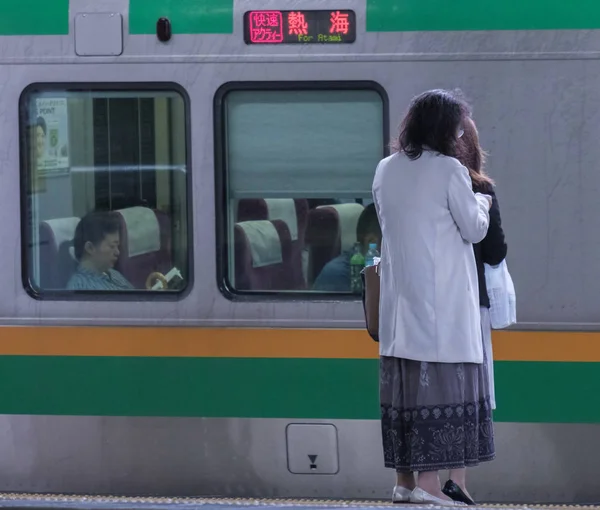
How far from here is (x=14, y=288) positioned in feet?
16.5

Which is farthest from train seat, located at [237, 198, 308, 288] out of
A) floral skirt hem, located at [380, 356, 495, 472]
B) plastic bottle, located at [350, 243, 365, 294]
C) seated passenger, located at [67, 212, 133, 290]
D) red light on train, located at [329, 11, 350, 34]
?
floral skirt hem, located at [380, 356, 495, 472]

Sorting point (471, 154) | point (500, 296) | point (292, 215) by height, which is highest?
point (471, 154)

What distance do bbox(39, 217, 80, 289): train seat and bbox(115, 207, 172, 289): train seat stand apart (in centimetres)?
24

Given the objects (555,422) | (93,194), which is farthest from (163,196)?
(555,422)

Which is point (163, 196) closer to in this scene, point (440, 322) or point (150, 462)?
point (150, 462)

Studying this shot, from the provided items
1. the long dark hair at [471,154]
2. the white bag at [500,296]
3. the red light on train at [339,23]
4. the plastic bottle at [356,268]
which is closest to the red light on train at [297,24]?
the red light on train at [339,23]

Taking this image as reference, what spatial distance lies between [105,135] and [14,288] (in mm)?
828

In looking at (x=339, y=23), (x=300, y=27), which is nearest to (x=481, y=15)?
(x=339, y=23)

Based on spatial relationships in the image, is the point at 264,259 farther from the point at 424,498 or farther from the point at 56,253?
the point at 424,498

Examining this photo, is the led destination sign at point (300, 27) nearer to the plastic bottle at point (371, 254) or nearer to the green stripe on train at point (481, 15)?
the green stripe on train at point (481, 15)

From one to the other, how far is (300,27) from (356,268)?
43.5 inches

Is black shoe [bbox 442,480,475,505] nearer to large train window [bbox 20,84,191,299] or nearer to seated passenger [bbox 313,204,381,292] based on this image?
seated passenger [bbox 313,204,381,292]

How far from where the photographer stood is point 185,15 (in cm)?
487

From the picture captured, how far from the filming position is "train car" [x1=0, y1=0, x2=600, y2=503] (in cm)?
469
